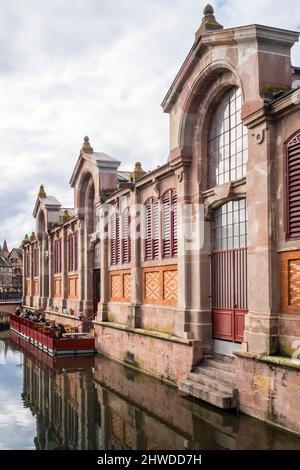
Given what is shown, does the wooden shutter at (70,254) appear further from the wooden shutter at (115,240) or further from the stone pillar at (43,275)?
the wooden shutter at (115,240)

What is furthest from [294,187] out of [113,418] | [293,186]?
[113,418]

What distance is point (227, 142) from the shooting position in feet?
49.6

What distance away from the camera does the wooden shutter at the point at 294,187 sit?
11516 millimetres

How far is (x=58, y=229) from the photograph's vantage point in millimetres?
35656

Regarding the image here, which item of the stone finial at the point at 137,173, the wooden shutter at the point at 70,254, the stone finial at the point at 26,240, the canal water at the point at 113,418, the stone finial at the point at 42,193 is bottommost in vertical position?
the canal water at the point at 113,418

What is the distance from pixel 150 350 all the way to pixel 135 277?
11.3 feet

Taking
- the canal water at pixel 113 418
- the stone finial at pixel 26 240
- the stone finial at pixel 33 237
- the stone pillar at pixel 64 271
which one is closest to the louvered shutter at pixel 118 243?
the canal water at pixel 113 418

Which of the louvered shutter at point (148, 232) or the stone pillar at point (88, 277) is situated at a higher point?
the louvered shutter at point (148, 232)

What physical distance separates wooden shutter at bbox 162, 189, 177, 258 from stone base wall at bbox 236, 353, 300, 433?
6.09 metres

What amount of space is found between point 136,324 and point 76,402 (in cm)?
549

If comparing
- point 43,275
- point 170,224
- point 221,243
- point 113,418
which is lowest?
point 113,418

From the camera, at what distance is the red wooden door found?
14.1 metres

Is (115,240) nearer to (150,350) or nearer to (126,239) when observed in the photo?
(126,239)

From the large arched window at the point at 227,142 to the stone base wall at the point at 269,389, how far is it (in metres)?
5.28
